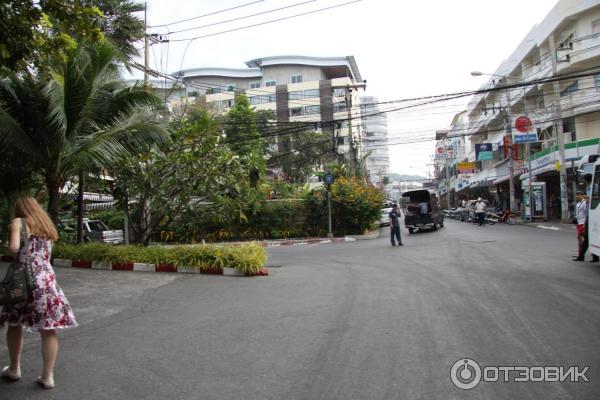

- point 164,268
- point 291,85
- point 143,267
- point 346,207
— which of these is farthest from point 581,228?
point 291,85

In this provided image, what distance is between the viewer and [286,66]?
65.9 meters

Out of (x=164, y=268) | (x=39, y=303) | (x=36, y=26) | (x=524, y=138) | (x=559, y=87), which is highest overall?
(x=559, y=87)

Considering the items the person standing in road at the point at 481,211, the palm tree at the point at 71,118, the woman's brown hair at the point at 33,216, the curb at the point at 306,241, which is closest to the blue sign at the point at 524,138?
the person standing in road at the point at 481,211

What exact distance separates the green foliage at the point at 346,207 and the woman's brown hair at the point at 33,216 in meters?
21.0

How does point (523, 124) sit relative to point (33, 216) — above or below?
above

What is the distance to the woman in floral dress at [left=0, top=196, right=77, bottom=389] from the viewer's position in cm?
426

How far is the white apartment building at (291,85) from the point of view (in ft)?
203

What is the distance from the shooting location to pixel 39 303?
14.0ft

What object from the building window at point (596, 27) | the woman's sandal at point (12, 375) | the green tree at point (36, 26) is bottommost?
the woman's sandal at point (12, 375)

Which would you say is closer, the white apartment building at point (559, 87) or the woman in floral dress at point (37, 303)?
the woman in floral dress at point (37, 303)

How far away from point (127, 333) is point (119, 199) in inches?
320

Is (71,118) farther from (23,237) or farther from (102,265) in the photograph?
(23,237)

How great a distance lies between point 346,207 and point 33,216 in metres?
21.4

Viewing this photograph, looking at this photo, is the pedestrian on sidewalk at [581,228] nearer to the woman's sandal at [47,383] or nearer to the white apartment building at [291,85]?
the woman's sandal at [47,383]
